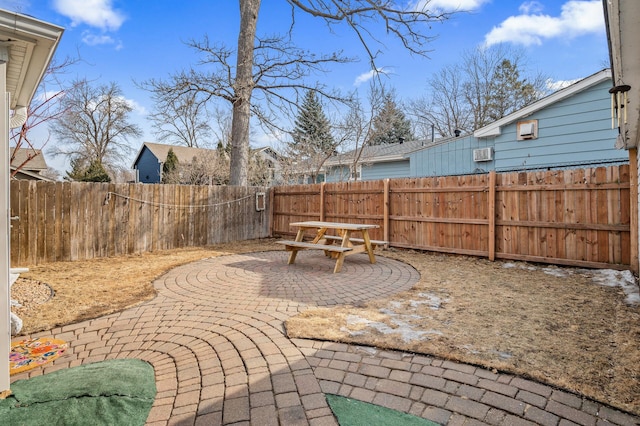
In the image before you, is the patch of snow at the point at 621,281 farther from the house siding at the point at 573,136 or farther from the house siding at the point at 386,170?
the house siding at the point at 386,170

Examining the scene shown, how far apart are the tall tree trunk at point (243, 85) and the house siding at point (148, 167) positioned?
63.0 feet

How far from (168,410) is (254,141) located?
21587 mm

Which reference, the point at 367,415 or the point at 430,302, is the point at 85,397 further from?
the point at 430,302

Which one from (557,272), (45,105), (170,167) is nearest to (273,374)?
(557,272)

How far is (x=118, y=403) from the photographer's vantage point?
1.95 m

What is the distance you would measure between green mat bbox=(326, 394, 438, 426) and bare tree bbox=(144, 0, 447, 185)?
371 inches

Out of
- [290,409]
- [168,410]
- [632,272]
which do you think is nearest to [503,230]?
[632,272]

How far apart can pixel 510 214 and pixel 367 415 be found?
18.7 feet

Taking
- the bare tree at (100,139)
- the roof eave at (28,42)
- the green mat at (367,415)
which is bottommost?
the green mat at (367,415)

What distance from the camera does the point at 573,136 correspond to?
27.2 feet

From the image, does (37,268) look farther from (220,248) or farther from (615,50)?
(615,50)

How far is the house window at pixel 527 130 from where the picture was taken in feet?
29.1

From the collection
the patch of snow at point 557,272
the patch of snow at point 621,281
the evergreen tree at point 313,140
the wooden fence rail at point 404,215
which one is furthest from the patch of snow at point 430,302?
the evergreen tree at point 313,140

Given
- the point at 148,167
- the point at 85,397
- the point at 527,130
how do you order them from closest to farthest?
the point at 85,397 → the point at 527,130 → the point at 148,167
